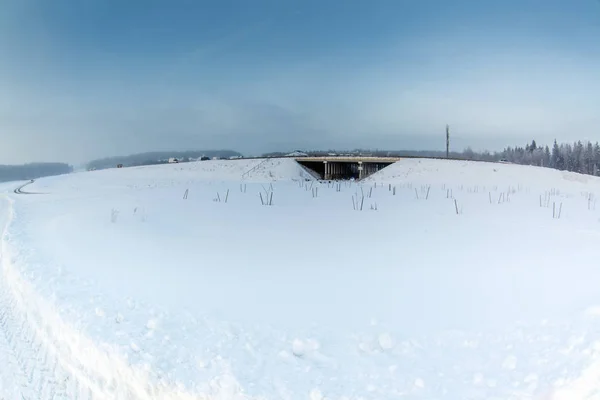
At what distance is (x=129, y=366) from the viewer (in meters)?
3.80

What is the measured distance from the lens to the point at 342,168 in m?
46.3

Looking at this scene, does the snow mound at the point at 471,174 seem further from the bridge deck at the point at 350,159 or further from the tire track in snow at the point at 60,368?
the tire track in snow at the point at 60,368

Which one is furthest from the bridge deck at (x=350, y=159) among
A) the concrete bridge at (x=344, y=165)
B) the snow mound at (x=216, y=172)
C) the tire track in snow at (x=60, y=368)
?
the tire track in snow at (x=60, y=368)

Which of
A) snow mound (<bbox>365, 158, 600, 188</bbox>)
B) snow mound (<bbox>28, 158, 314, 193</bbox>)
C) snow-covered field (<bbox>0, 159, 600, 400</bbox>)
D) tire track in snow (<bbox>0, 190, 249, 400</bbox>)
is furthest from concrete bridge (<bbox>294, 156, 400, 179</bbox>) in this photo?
tire track in snow (<bbox>0, 190, 249, 400</bbox>)

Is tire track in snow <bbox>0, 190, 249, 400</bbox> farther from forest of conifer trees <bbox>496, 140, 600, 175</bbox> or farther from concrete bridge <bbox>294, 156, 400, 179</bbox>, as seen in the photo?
forest of conifer trees <bbox>496, 140, 600, 175</bbox>

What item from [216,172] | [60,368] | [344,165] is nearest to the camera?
[60,368]

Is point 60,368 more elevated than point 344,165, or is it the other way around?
point 344,165

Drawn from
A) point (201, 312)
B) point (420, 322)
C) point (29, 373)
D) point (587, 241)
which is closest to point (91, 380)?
point (29, 373)

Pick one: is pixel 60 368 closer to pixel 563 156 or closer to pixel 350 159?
pixel 350 159

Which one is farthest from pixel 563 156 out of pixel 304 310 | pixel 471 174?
pixel 304 310

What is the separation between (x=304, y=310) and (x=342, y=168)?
4204 cm

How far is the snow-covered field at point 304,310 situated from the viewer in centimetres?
357

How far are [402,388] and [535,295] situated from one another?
322 cm

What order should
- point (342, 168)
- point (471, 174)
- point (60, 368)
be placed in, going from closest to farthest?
point (60, 368), point (471, 174), point (342, 168)
